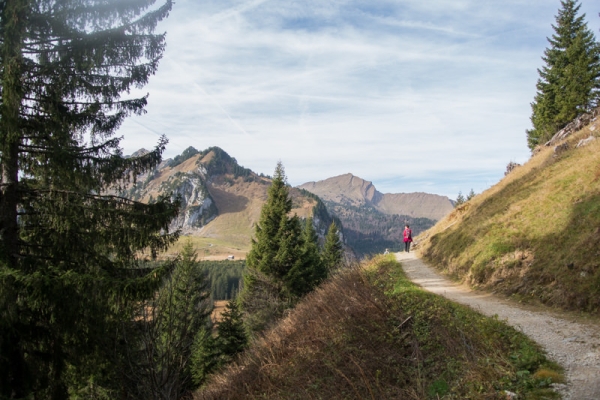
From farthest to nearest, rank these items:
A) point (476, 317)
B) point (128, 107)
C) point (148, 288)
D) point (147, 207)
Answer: point (128, 107) → point (147, 207) → point (476, 317) → point (148, 288)

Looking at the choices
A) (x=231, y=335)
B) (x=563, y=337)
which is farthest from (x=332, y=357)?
(x=231, y=335)

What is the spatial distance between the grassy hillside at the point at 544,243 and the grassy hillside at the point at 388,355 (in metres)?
2.66

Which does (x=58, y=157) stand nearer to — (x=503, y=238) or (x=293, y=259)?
(x=503, y=238)

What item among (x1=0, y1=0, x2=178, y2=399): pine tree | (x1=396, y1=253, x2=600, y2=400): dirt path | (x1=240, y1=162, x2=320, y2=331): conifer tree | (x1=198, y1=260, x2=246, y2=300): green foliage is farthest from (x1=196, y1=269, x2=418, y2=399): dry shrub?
(x1=198, y1=260, x2=246, y2=300): green foliage

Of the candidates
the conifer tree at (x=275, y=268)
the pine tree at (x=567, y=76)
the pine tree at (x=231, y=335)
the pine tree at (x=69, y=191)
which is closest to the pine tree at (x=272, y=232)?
the conifer tree at (x=275, y=268)

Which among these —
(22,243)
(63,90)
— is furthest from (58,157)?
(22,243)

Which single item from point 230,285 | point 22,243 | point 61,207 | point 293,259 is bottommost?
point 230,285

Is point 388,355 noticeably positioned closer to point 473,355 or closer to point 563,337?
point 473,355

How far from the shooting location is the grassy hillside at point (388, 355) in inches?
191

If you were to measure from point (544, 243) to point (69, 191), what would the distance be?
12756 millimetres

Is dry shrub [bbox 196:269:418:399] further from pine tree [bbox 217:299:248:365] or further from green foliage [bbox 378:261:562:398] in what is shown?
pine tree [bbox 217:299:248:365]

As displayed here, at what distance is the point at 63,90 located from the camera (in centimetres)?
755

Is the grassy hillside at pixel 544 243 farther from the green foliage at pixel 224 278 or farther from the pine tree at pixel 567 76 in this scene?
the green foliage at pixel 224 278

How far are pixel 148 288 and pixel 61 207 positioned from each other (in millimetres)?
2512
